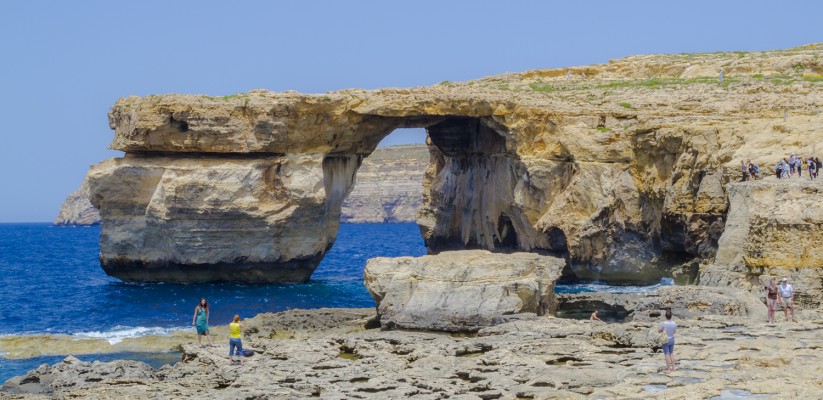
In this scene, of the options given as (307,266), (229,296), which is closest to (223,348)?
(229,296)

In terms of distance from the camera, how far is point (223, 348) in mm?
26266

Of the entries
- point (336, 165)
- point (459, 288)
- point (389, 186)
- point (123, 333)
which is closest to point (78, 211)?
point (389, 186)

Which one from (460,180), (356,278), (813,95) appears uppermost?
(813,95)

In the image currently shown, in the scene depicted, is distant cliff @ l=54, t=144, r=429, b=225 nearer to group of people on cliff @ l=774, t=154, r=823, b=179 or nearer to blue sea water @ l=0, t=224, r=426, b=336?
blue sea water @ l=0, t=224, r=426, b=336

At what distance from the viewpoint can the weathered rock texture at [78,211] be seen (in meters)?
174

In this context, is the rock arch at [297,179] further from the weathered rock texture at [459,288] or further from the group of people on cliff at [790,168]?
the weathered rock texture at [459,288]

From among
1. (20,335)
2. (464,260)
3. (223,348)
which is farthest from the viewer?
(20,335)

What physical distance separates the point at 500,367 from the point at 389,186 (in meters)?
136

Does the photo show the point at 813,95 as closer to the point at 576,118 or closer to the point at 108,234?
the point at 576,118

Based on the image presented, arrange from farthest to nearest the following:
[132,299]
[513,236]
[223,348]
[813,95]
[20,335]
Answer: [513,236] < [813,95] < [132,299] < [20,335] < [223,348]

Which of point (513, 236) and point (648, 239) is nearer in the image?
point (648, 239)

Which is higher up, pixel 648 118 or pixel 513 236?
pixel 648 118

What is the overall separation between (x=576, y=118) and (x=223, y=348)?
24.6m

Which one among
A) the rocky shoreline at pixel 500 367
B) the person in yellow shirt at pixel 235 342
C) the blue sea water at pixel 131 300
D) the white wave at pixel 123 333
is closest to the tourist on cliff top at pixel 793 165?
the rocky shoreline at pixel 500 367
